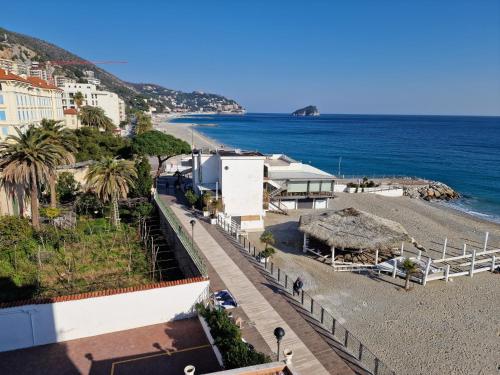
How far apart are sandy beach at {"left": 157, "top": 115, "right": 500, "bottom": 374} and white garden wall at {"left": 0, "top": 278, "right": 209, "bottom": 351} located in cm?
750

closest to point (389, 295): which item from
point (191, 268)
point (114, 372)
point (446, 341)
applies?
Result: point (446, 341)

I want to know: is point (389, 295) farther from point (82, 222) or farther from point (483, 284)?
point (82, 222)

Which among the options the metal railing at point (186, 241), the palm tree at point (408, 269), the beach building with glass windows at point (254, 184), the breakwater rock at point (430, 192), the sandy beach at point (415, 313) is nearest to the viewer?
the sandy beach at point (415, 313)

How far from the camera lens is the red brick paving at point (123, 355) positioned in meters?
12.5

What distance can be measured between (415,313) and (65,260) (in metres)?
21.0

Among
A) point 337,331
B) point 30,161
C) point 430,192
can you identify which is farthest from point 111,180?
point 430,192

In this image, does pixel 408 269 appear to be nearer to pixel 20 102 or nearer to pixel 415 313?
pixel 415 313

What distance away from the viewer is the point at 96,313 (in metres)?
14.3

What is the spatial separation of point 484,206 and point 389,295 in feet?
123

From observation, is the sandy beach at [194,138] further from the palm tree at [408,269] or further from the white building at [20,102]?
the palm tree at [408,269]

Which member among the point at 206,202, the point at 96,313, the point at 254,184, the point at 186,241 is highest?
the point at 254,184

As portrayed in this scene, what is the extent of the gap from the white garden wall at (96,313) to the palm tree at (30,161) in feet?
44.6

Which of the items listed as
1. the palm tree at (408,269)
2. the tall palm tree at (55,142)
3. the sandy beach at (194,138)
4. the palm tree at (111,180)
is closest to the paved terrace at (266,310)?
the palm tree at (408,269)

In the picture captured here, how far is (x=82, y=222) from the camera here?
28078mm
